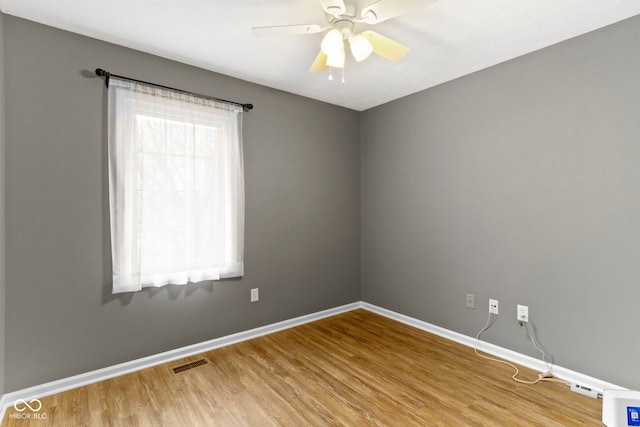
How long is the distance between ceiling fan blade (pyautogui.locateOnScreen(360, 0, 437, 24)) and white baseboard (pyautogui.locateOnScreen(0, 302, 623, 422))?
258 cm

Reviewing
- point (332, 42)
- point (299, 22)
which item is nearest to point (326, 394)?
point (332, 42)

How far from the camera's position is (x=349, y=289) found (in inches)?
152

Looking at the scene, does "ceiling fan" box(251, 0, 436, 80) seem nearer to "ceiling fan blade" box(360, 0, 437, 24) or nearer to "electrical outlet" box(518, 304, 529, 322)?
"ceiling fan blade" box(360, 0, 437, 24)

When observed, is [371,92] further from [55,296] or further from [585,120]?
[55,296]

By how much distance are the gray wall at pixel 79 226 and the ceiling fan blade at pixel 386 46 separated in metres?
1.49

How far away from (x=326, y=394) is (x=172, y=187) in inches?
74.9

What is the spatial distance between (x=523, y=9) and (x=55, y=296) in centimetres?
348

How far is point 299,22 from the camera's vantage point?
2094 millimetres

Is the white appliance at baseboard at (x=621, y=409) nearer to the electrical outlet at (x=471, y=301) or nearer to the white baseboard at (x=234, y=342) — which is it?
the white baseboard at (x=234, y=342)

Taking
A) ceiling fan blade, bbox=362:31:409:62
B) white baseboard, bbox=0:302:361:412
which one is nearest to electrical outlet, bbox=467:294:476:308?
white baseboard, bbox=0:302:361:412

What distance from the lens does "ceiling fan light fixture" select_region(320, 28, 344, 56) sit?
68.6 inches

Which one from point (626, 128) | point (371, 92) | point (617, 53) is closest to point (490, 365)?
point (626, 128)

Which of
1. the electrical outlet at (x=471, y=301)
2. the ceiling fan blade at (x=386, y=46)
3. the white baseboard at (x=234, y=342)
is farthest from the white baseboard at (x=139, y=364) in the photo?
the ceiling fan blade at (x=386, y=46)

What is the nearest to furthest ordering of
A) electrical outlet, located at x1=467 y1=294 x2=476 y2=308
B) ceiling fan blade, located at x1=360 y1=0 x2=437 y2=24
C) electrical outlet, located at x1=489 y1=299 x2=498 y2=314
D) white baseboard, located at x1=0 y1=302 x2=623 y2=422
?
ceiling fan blade, located at x1=360 y1=0 x2=437 y2=24, white baseboard, located at x1=0 y1=302 x2=623 y2=422, electrical outlet, located at x1=489 y1=299 x2=498 y2=314, electrical outlet, located at x1=467 y1=294 x2=476 y2=308
